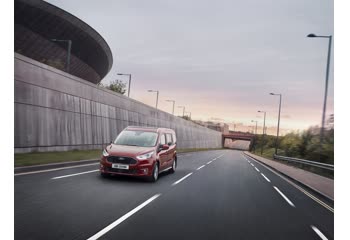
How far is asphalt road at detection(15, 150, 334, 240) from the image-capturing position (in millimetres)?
5867

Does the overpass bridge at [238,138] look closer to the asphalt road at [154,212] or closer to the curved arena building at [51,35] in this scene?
the curved arena building at [51,35]

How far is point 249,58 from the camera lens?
8.84 meters

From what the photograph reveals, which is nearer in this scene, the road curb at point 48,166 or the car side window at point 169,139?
the road curb at point 48,166

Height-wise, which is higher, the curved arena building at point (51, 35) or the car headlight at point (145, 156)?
the curved arena building at point (51, 35)

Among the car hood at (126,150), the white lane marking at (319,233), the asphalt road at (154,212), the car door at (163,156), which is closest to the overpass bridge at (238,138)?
the car door at (163,156)

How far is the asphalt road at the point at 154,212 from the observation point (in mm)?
5867

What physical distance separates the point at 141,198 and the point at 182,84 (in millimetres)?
3487

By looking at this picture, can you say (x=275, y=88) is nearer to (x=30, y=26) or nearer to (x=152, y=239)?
(x=152, y=239)

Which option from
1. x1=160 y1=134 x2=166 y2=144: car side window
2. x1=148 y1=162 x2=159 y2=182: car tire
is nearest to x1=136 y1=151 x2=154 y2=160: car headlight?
x1=148 y1=162 x2=159 y2=182: car tire

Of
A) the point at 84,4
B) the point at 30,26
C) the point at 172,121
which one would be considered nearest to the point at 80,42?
the point at 30,26

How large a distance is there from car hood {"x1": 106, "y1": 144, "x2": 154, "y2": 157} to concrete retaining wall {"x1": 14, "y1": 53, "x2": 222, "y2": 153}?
5655 millimetres

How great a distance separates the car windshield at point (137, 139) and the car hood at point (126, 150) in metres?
0.39

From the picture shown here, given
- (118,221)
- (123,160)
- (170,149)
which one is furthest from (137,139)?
(118,221)

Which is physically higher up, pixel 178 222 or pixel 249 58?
pixel 249 58
